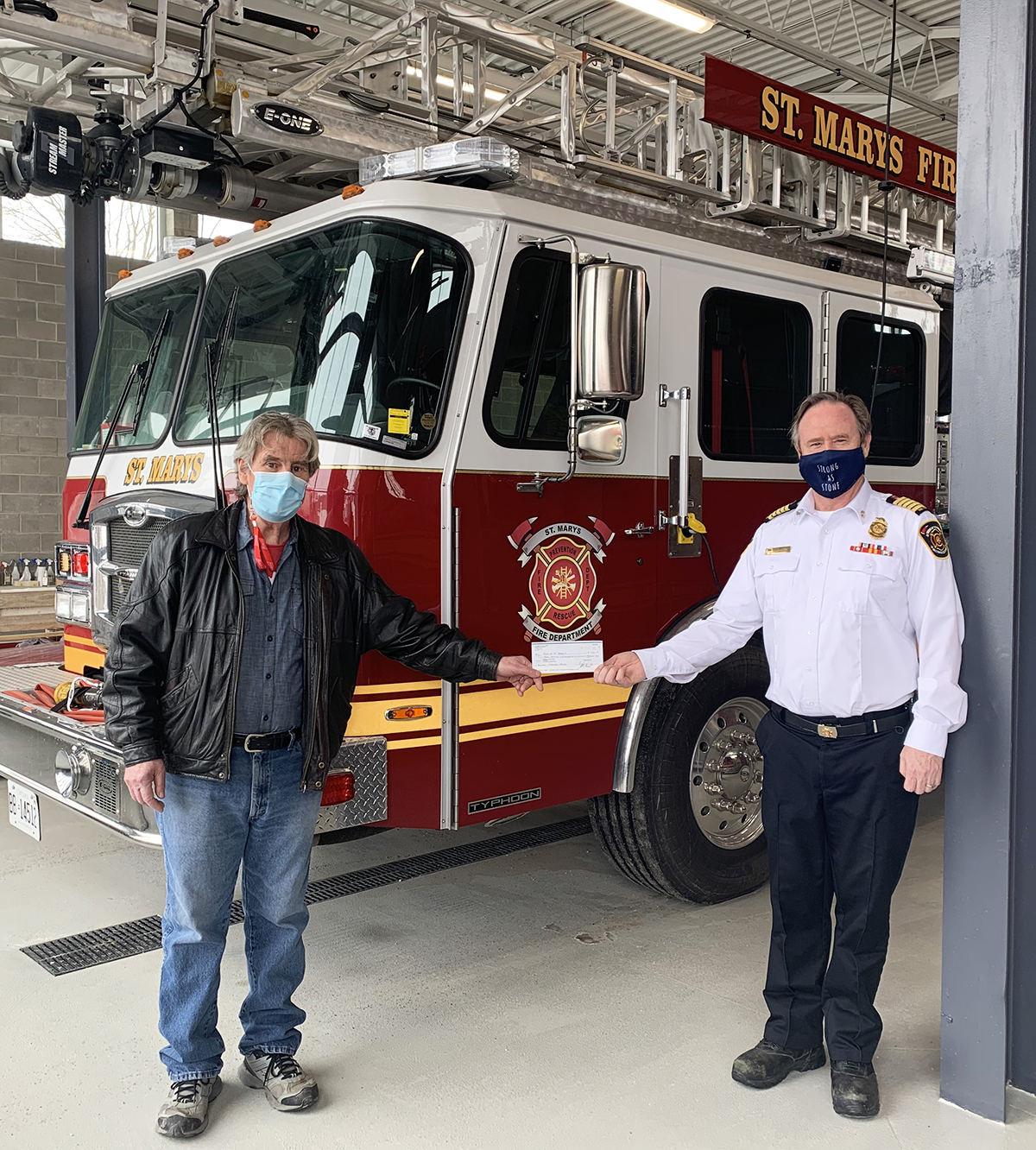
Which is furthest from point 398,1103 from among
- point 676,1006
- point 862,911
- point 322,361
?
point 322,361

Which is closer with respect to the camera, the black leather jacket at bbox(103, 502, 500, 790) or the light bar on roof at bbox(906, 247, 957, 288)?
the black leather jacket at bbox(103, 502, 500, 790)

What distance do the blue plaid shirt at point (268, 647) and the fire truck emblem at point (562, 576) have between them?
101cm

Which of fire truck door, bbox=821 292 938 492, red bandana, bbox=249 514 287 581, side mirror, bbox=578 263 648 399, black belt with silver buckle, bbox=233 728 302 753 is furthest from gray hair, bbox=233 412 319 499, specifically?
fire truck door, bbox=821 292 938 492

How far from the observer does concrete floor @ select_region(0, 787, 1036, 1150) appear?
9.81ft

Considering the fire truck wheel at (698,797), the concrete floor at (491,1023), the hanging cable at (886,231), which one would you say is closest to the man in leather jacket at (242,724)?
the concrete floor at (491,1023)

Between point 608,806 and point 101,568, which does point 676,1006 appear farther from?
point 101,568

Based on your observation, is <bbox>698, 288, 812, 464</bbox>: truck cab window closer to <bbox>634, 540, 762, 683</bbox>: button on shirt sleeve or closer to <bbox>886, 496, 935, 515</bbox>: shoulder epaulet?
<bbox>634, 540, 762, 683</bbox>: button on shirt sleeve

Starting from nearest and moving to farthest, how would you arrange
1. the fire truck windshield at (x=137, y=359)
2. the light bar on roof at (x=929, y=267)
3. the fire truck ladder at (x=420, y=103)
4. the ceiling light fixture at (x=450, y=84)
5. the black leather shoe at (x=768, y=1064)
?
1. the black leather shoe at (x=768, y=1064)
2. the fire truck ladder at (x=420, y=103)
3. the fire truck windshield at (x=137, y=359)
4. the light bar on roof at (x=929, y=267)
5. the ceiling light fixture at (x=450, y=84)

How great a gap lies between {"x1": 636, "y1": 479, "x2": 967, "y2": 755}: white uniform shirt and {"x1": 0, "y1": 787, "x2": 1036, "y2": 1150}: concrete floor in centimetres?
109

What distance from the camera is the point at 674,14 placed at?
7441mm

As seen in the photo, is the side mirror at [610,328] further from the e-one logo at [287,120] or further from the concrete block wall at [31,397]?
the concrete block wall at [31,397]

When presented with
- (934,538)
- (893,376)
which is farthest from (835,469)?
(893,376)

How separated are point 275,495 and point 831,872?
1.83 meters

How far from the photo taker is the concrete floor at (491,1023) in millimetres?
2990
